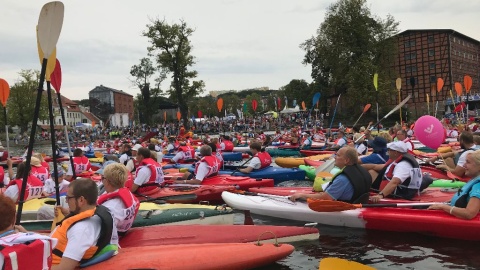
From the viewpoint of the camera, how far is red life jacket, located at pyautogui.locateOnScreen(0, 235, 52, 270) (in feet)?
7.32

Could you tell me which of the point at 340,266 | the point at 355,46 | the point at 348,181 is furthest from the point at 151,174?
the point at 355,46

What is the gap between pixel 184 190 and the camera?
311 inches

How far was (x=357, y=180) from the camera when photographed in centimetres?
575

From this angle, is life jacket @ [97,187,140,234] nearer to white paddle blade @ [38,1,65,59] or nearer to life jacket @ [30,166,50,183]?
white paddle blade @ [38,1,65,59]

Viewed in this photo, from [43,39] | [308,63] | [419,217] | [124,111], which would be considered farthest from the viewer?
[124,111]

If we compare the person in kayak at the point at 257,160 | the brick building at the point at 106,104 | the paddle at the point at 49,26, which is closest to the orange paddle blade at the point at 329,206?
the paddle at the point at 49,26

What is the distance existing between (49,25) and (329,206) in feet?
12.9

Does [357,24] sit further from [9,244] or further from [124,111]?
[124,111]

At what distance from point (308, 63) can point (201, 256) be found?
157ft

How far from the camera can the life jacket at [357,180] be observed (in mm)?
5711

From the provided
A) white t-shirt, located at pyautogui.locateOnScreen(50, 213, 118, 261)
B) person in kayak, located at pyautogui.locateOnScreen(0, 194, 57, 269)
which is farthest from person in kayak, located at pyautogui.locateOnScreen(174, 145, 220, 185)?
person in kayak, located at pyautogui.locateOnScreen(0, 194, 57, 269)

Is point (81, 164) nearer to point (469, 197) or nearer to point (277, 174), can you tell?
point (277, 174)

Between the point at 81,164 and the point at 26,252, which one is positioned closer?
the point at 26,252

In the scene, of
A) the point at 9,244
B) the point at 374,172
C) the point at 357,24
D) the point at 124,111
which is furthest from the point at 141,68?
the point at 9,244
